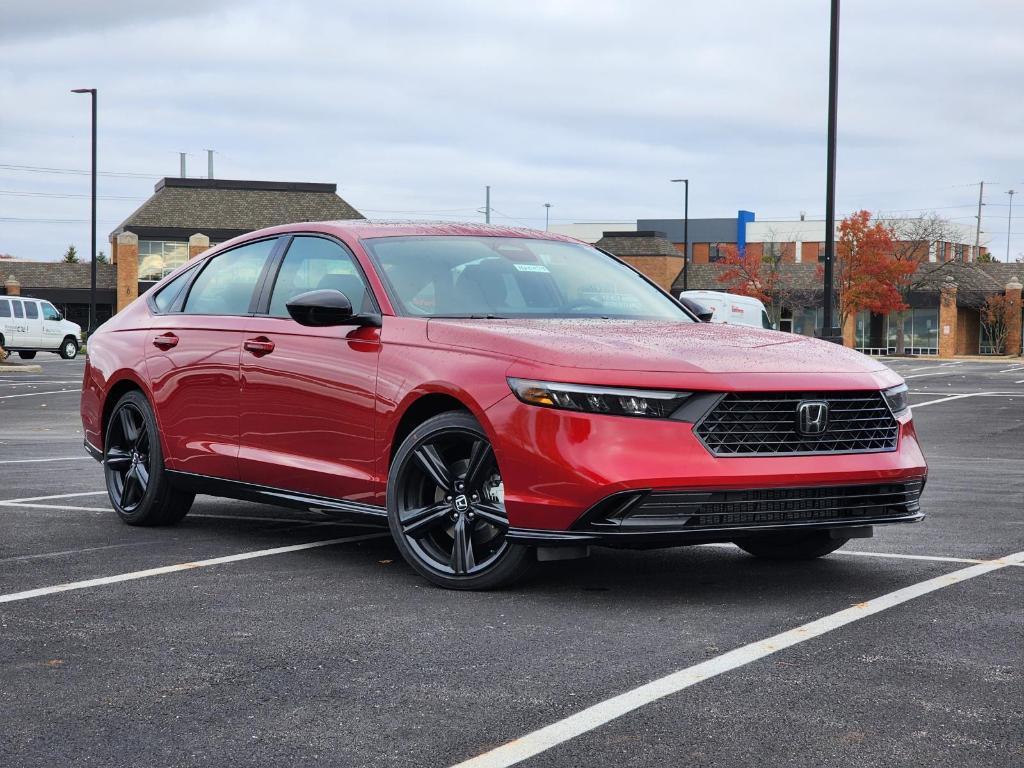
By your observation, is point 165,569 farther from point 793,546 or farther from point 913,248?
point 913,248

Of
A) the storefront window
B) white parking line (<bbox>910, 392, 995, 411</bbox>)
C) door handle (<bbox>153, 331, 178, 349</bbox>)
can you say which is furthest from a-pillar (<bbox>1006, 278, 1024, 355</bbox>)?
door handle (<bbox>153, 331, 178, 349</bbox>)

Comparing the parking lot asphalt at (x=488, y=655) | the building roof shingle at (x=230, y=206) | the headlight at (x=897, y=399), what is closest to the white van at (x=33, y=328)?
the building roof shingle at (x=230, y=206)

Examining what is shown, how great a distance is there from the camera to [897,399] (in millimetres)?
6160

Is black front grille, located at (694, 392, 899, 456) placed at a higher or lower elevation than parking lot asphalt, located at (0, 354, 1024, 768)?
higher

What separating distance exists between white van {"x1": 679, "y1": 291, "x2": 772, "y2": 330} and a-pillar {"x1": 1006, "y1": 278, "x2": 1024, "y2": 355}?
40.8m

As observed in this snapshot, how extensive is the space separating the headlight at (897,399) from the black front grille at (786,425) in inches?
3.0

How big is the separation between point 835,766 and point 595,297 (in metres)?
3.68

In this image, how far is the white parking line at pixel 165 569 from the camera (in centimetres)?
600

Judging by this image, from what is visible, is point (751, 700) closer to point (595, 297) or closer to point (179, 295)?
point (595, 297)

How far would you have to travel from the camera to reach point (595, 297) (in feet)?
23.1

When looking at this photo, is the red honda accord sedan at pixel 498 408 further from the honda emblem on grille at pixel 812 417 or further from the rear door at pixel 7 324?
the rear door at pixel 7 324

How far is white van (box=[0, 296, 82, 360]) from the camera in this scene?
43188 mm

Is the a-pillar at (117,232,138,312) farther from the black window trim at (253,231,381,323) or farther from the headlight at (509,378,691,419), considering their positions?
the headlight at (509,378,691,419)

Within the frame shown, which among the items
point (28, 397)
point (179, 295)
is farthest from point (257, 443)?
point (28, 397)
